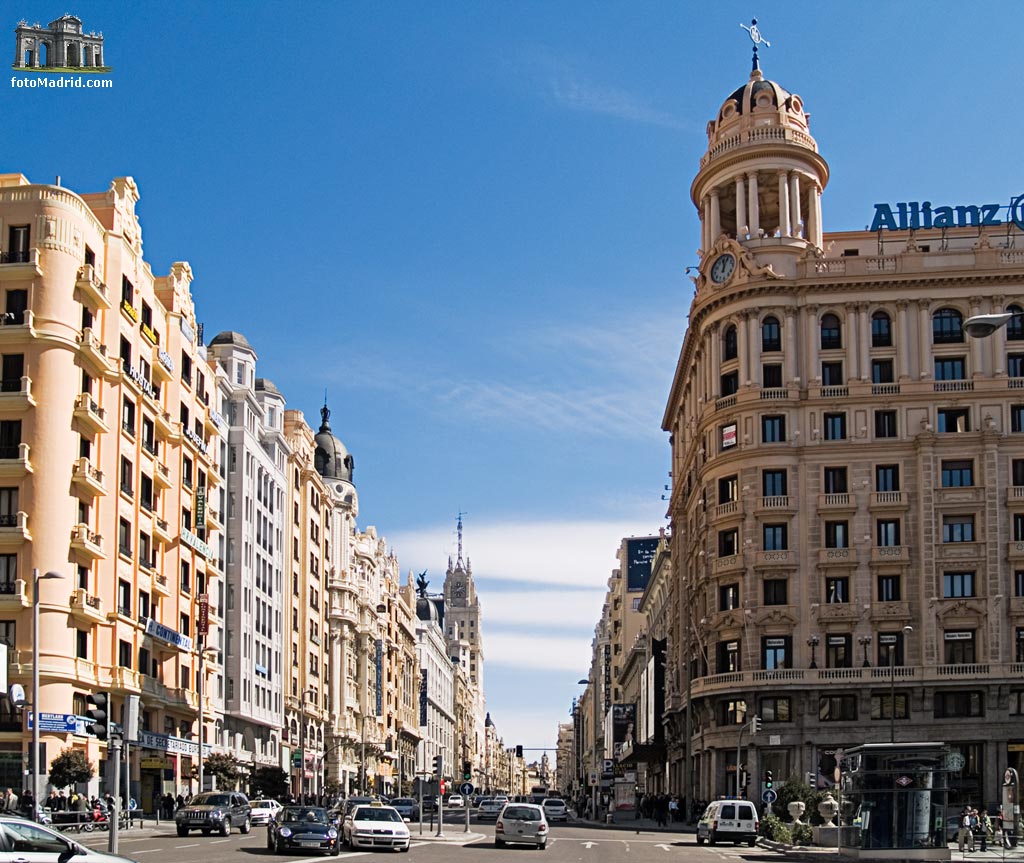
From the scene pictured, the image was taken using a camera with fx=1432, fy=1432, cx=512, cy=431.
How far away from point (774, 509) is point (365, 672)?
6667cm

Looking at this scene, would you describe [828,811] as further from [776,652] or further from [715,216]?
[715,216]

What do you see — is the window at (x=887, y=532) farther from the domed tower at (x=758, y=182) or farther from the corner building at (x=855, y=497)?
the domed tower at (x=758, y=182)

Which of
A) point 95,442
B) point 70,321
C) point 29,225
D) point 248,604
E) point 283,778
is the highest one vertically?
point 29,225

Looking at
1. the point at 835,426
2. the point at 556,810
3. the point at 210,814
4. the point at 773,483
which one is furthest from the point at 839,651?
the point at 210,814

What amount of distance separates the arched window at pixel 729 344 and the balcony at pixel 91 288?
122 ft

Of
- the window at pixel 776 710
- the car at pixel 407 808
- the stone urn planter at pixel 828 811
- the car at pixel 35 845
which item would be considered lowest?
the car at pixel 407 808

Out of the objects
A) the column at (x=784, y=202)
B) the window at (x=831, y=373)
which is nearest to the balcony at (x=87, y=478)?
the window at (x=831, y=373)

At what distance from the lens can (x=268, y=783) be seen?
85750 millimetres

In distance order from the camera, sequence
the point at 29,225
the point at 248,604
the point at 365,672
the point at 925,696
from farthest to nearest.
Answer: the point at 365,672 → the point at 248,604 → the point at 925,696 → the point at 29,225

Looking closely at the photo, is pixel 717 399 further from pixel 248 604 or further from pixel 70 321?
pixel 70 321

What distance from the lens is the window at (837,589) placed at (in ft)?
260

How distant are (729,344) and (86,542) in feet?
135

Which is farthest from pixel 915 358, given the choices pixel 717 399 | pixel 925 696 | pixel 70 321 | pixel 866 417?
pixel 70 321

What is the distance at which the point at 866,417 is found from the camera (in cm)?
8112
